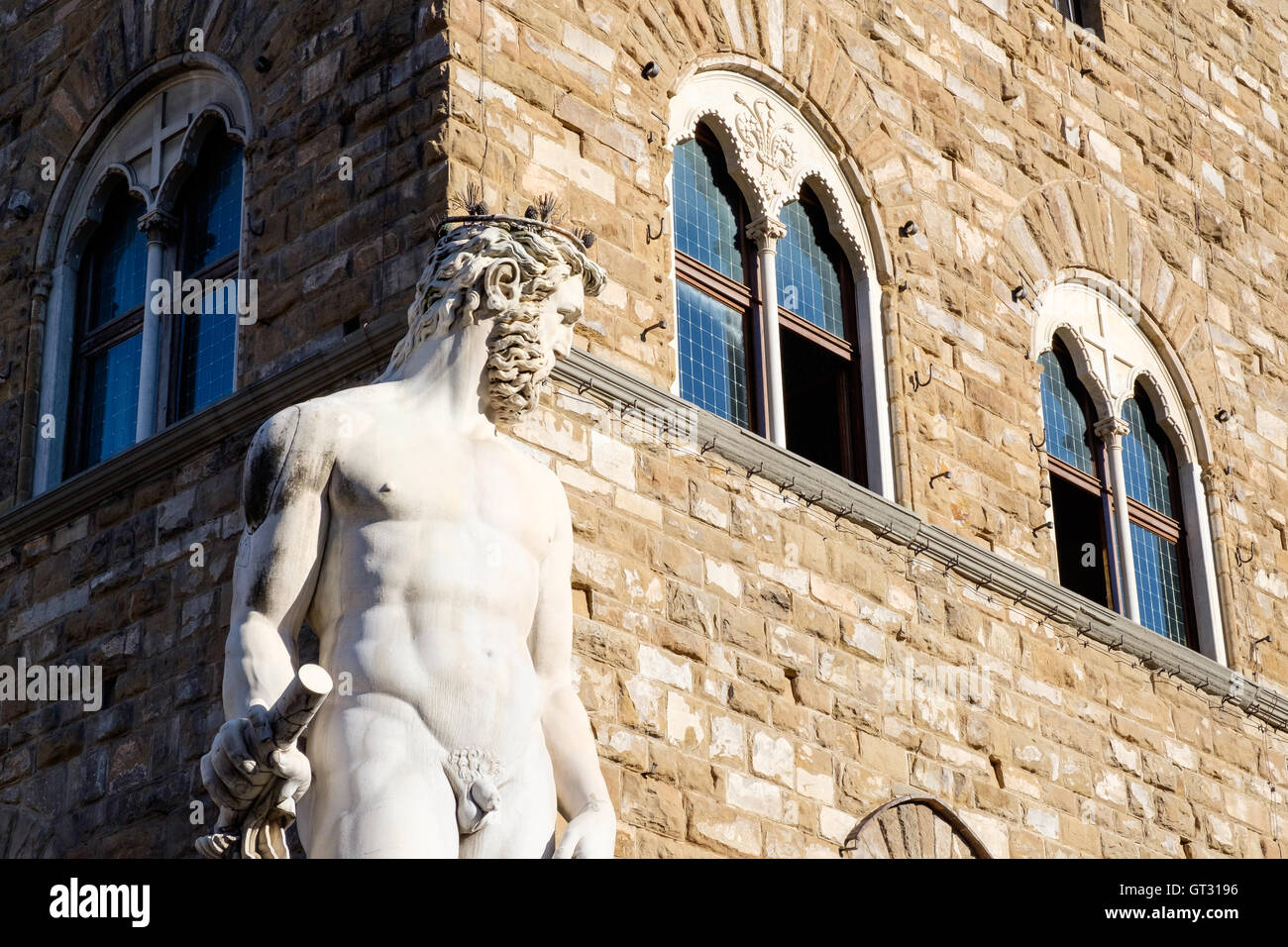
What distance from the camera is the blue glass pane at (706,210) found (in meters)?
12.0

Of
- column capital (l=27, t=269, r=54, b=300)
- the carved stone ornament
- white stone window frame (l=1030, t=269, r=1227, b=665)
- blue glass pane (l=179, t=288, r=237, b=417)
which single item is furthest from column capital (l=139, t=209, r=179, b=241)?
white stone window frame (l=1030, t=269, r=1227, b=665)

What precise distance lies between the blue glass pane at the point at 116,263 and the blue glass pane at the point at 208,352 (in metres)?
0.53

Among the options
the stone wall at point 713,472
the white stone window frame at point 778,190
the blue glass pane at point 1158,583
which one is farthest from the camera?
the blue glass pane at point 1158,583

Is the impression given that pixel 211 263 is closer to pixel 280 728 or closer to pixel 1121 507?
pixel 1121 507

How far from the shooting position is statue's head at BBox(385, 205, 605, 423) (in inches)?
288

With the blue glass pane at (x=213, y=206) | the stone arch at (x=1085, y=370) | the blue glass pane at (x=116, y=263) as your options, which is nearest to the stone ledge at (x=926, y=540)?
the stone arch at (x=1085, y=370)

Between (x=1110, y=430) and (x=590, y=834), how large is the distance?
783 centimetres

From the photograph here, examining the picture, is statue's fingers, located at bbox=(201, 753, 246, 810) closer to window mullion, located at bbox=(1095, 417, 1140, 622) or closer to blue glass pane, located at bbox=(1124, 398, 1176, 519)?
window mullion, located at bbox=(1095, 417, 1140, 622)

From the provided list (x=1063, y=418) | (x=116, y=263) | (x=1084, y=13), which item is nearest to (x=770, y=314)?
(x=1063, y=418)

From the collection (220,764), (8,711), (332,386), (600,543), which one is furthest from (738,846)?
(220,764)

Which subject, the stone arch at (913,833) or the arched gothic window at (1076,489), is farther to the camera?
the arched gothic window at (1076,489)

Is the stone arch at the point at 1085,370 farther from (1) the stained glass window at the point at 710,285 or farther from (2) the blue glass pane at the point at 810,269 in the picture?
(1) the stained glass window at the point at 710,285

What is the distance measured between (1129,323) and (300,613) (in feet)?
28.1

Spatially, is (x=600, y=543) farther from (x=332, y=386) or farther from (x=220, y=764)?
(x=220, y=764)
